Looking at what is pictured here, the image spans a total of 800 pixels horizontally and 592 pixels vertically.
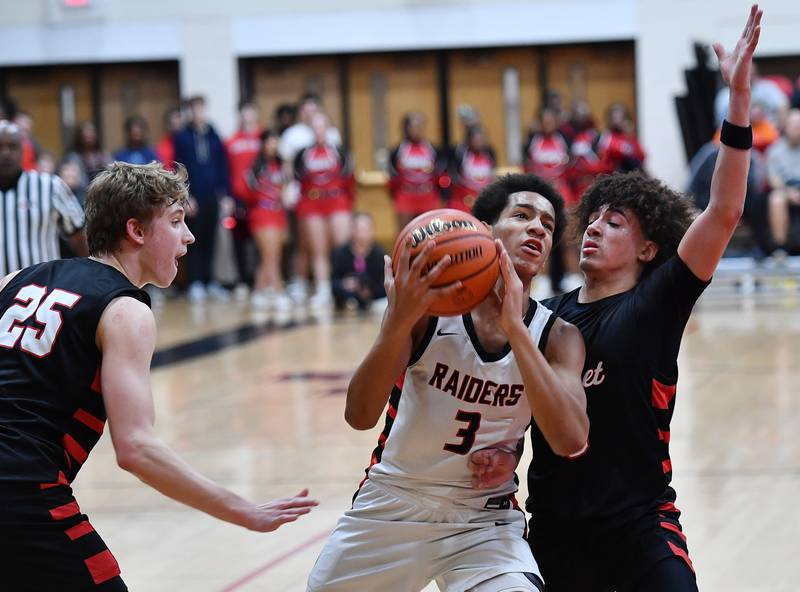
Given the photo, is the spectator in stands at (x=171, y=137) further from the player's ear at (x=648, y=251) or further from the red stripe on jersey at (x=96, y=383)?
the red stripe on jersey at (x=96, y=383)

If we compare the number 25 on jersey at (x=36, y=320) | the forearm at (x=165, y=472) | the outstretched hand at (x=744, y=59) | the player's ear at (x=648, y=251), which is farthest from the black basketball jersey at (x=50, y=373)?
the outstretched hand at (x=744, y=59)

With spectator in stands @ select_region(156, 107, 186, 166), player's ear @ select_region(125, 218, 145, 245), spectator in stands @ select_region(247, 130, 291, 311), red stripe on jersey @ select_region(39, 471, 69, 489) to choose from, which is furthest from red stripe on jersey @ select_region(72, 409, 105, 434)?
spectator in stands @ select_region(156, 107, 186, 166)

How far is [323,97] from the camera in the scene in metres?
17.4

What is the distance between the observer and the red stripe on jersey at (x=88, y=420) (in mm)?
3156

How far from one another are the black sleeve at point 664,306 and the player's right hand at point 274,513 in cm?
111

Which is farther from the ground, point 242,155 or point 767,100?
point 767,100

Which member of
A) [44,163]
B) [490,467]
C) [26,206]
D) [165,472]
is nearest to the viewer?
[165,472]

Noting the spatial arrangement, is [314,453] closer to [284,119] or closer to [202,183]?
[202,183]

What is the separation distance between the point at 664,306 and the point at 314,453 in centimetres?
375

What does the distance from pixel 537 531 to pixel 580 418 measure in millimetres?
562

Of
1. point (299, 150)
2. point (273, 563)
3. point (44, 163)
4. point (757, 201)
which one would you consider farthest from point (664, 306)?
point (299, 150)

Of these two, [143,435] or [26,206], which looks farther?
[26,206]

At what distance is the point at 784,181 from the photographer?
43.4 feet

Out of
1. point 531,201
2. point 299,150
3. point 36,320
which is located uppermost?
point 299,150
